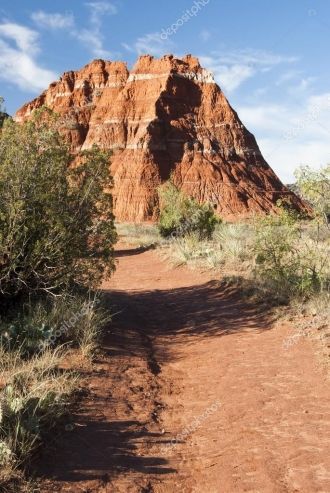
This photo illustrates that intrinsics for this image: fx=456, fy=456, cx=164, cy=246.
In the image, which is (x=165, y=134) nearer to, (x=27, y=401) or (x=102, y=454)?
(x=27, y=401)

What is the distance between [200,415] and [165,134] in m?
64.7

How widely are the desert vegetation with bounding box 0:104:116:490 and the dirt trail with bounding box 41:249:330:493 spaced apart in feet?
1.75

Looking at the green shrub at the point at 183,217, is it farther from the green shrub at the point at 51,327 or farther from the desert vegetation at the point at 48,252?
the green shrub at the point at 51,327

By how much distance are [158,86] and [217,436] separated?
6974 centimetres

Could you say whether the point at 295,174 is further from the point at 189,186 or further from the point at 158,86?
the point at 158,86

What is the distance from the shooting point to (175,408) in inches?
214

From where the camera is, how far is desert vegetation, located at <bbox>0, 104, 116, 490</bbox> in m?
5.65

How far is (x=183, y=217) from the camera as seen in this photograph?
1019 inches

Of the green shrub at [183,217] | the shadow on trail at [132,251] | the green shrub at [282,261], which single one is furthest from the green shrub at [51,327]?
the shadow on trail at [132,251]

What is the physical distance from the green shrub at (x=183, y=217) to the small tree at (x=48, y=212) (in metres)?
13.3

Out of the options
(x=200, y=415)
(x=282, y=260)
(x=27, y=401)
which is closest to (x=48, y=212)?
(x=27, y=401)

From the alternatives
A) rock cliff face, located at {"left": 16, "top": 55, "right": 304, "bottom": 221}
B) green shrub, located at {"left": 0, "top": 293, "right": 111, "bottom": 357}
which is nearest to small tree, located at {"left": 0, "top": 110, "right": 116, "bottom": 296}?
green shrub, located at {"left": 0, "top": 293, "right": 111, "bottom": 357}

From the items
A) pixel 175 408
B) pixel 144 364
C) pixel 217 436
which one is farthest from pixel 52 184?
pixel 217 436

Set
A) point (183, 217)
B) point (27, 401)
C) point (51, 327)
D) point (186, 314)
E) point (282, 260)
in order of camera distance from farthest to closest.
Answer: point (183, 217) → point (282, 260) → point (186, 314) → point (51, 327) → point (27, 401)
